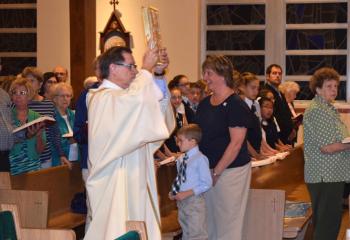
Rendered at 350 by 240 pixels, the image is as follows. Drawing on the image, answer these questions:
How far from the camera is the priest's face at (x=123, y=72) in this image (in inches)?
176

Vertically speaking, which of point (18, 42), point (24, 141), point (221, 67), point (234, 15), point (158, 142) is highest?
point (234, 15)

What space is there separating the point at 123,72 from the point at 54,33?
28.1 feet

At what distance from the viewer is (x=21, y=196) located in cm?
539

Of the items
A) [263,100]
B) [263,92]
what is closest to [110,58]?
[263,100]

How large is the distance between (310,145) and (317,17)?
7247 millimetres

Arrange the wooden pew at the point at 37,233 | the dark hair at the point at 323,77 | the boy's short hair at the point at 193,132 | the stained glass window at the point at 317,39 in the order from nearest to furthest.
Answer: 1. the wooden pew at the point at 37,233
2. the boy's short hair at the point at 193,132
3. the dark hair at the point at 323,77
4. the stained glass window at the point at 317,39

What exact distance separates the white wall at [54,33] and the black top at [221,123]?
750 centimetres

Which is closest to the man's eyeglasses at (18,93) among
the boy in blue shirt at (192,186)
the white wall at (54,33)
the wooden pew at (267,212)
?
the boy in blue shirt at (192,186)

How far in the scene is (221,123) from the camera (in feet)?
18.0

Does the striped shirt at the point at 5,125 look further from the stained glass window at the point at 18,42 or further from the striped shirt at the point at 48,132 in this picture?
the stained glass window at the point at 18,42

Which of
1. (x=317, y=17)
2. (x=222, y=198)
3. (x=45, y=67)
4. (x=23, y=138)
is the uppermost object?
(x=317, y=17)

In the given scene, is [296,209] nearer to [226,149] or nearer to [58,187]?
[226,149]

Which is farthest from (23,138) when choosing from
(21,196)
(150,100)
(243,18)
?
(243,18)

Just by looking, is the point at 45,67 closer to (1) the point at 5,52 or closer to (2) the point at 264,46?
(1) the point at 5,52
